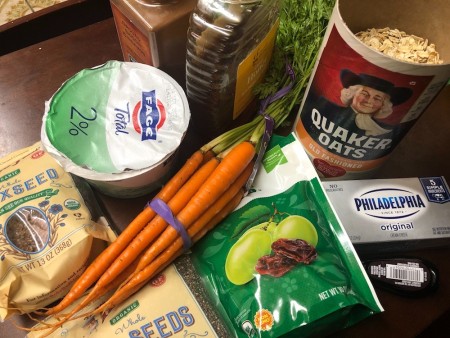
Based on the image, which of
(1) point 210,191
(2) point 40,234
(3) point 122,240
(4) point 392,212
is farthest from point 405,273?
(2) point 40,234

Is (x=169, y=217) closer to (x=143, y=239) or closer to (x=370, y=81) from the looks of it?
(x=143, y=239)

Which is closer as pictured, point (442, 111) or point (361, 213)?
point (361, 213)

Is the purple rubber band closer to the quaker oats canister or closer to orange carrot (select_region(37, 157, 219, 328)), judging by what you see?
orange carrot (select_region(37, 157, 219, 328))

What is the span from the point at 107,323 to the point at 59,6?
0.59 m

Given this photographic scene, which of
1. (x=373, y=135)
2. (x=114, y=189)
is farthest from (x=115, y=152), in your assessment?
(x=373, y=135)

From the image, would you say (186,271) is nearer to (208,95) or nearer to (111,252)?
(111,252)

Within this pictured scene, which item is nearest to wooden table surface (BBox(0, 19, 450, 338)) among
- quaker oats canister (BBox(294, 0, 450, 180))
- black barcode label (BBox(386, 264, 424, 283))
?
black barcode label (BBox(386, 264, 424, 283))

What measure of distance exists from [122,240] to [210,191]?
14 cm

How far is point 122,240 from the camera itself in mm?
637

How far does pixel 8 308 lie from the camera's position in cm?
57

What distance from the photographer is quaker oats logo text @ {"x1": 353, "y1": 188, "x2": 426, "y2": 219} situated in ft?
2.12

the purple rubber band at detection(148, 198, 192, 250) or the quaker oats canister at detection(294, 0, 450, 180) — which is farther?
the purple rubber band at detection(148, 198, 192, 250)

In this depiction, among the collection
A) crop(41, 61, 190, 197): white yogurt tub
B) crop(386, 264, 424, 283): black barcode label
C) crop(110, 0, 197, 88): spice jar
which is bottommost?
crop(386, 264, 424, 283): black barcode label

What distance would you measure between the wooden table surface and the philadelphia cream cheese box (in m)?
0.05
